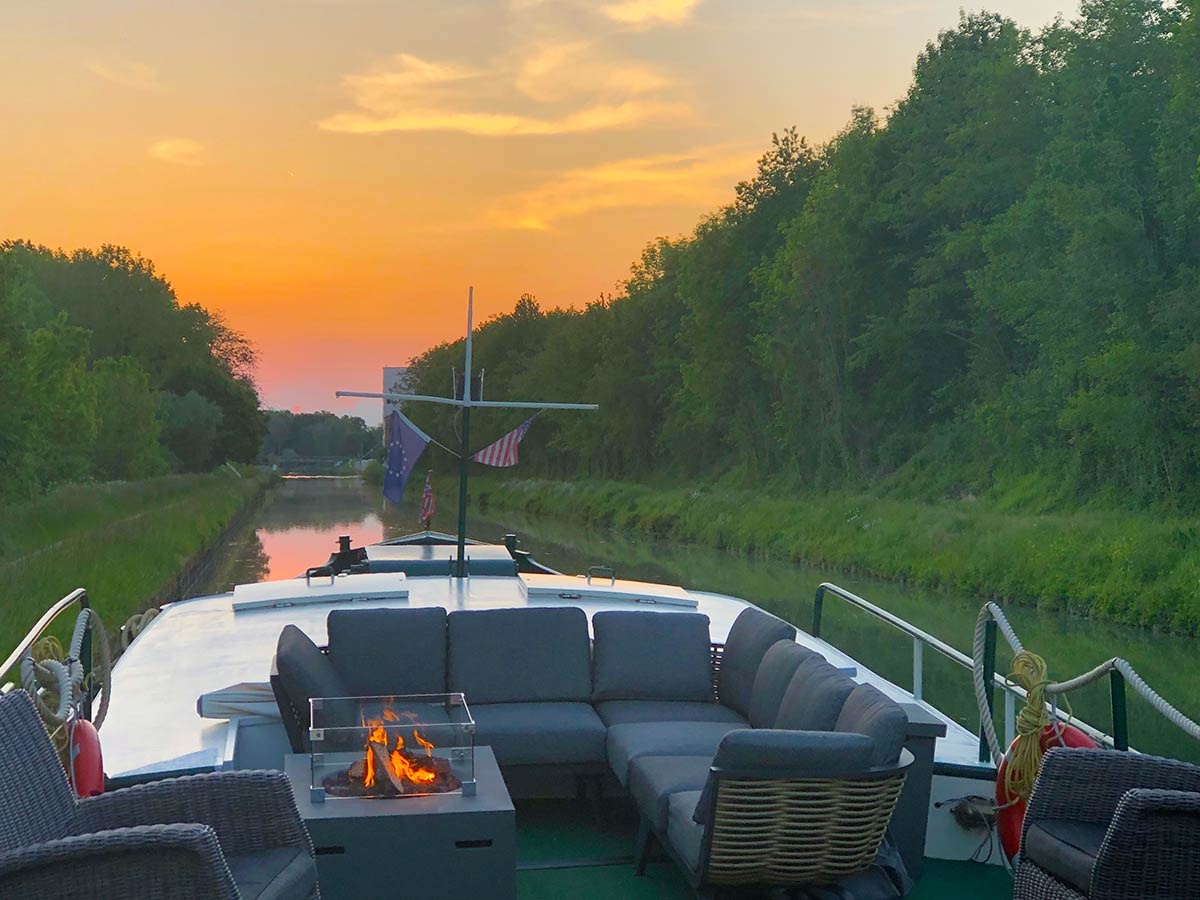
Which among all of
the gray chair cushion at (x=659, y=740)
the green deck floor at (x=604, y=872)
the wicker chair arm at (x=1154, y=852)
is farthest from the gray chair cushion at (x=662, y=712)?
the wicker chair arm at (x=1154, y=852)

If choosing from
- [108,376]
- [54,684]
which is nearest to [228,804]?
[54,684]

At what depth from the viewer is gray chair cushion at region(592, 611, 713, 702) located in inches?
223

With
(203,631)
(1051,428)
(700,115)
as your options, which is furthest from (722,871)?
(1051,428)

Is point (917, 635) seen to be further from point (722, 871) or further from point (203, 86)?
point (203, 86)

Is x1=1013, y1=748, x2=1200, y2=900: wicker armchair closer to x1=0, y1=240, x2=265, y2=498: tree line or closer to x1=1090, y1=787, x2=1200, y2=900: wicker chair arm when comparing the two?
x1=1090, y1=787, x2=1200, y2=900: wicker chair arm

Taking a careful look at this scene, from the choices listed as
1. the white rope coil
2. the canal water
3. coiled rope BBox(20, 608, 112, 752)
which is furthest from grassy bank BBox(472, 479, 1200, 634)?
coiled rope BBox(20, 608, 112, 752)

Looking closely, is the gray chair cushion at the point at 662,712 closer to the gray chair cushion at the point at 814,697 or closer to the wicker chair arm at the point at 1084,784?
the gray chair cushion at the point at 814,697

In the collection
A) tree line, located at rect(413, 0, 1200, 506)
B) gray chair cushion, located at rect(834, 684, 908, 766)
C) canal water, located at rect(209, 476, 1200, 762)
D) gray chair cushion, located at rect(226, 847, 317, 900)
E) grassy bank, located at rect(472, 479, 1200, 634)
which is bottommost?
canal water, located at rect(209, 476, 1200, 762)

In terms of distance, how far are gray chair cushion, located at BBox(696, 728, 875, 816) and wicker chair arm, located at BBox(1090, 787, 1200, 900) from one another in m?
0.93

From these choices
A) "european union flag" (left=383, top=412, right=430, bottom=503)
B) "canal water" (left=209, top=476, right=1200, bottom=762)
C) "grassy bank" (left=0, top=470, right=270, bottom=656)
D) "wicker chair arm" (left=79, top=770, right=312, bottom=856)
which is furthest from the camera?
"grassy bank" (left=0, top=470, right=270, bottom=656)

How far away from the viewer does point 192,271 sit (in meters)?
26.4

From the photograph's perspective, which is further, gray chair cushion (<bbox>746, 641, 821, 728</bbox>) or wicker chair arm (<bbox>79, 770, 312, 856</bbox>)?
gray chair cushion (<bbox>746, 641, 821, 728</bbox>)

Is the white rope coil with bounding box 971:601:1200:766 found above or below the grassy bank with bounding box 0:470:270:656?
above

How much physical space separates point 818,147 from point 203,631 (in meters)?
36.8
